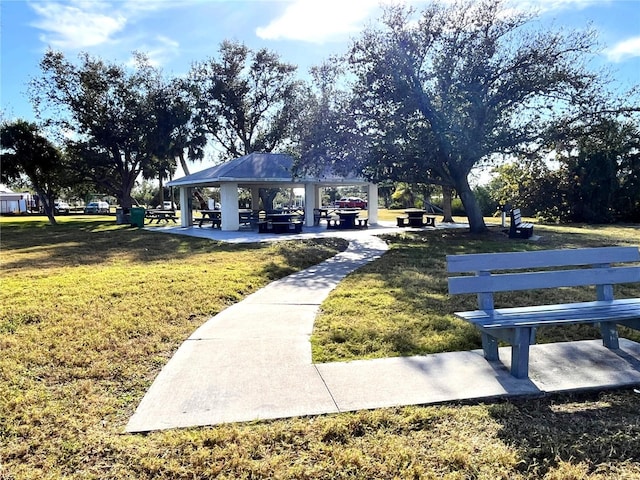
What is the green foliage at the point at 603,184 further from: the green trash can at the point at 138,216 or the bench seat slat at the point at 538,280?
the green trash can at the point at 138,216

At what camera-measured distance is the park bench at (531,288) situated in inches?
148

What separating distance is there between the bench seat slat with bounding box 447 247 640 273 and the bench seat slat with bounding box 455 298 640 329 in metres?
0.42

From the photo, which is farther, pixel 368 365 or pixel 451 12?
pixel 451 12

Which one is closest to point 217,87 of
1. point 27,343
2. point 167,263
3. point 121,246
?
point 121,246

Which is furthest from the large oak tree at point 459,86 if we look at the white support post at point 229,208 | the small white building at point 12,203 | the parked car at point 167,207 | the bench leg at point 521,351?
the small white building at point 12,203

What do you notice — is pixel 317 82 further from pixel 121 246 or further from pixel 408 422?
pixel 408 422

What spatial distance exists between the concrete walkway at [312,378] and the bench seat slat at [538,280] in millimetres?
680

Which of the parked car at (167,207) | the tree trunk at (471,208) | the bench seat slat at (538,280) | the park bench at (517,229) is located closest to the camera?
the bench seat slat at (538,280)

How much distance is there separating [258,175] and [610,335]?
18071 mm

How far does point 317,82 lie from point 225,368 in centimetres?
1768

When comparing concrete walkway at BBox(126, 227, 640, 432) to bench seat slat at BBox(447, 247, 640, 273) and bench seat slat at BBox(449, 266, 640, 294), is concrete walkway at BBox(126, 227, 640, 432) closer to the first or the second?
bench seat slat at BBox(449, 266, 640, 294)

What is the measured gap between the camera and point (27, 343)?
15.4ft

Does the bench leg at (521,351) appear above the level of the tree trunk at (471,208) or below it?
below

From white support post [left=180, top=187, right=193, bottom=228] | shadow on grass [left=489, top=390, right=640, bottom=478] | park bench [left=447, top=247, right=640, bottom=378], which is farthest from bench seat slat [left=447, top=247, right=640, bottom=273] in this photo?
white support post [left=180, top=187, right=193, bottom=228]
